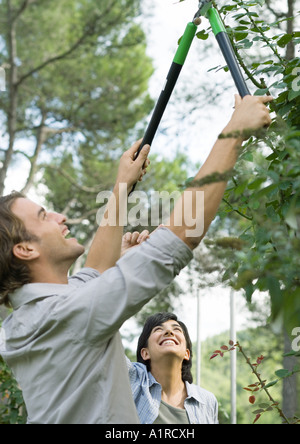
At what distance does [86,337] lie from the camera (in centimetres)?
127

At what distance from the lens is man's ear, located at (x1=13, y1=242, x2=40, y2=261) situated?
1.53m

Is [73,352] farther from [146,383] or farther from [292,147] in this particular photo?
[146,383]

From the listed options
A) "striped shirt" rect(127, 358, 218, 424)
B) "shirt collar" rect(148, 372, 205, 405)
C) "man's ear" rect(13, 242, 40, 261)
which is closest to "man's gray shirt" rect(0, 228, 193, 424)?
"man's ear" rect(13, 242, 40, 261)

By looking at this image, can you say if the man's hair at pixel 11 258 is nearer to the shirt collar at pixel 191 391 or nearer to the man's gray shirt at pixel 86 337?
the man's gray shirt at pixel 86 337

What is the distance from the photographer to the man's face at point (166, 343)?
311 centimetres

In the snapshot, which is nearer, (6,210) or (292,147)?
(292,147)

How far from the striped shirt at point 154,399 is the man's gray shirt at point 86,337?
→ 1438 mm

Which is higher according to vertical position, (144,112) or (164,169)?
(144,112)

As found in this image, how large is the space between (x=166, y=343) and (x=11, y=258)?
69.0 inches

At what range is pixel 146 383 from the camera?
2.95 meters

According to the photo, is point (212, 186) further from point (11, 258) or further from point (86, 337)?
point (11, 258)
